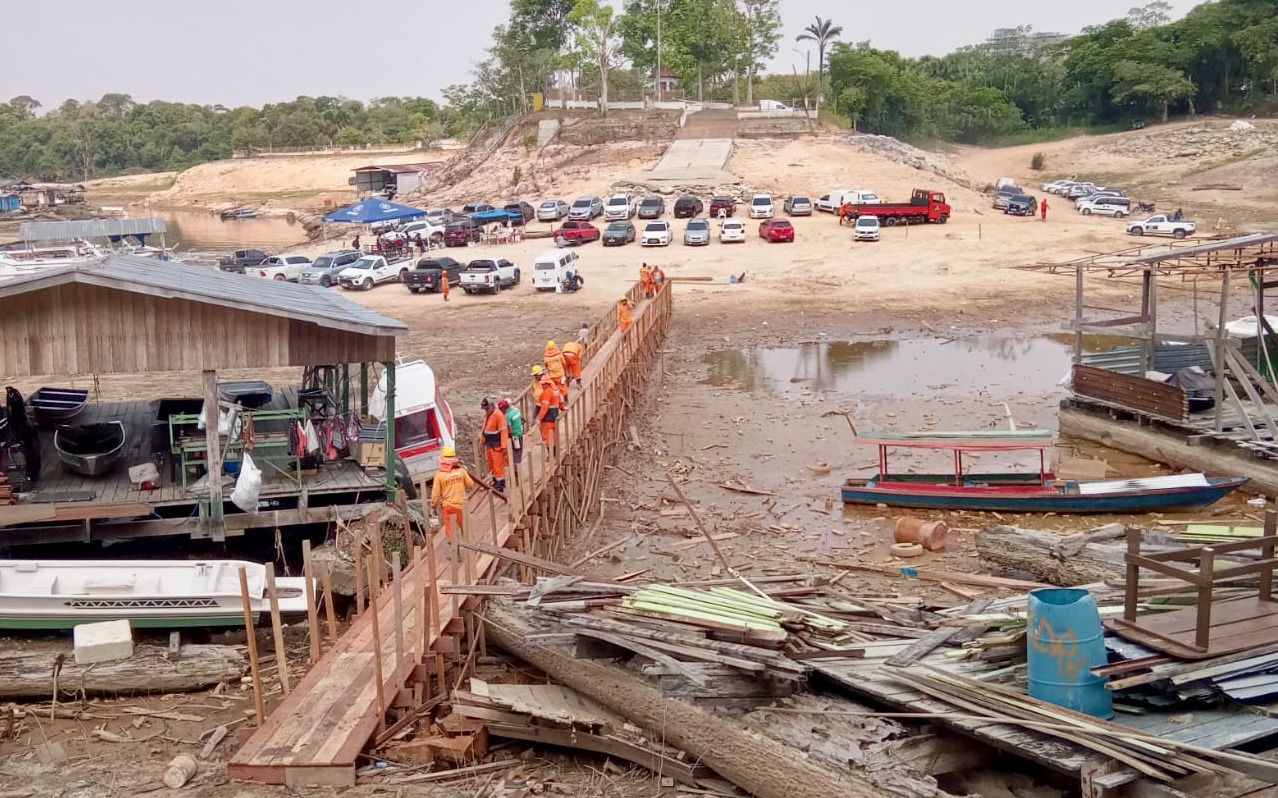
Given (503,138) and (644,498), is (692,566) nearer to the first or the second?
(644,498)

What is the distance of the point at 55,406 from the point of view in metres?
18.4

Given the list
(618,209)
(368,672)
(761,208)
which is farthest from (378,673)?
(618,209)

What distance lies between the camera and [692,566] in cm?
1647

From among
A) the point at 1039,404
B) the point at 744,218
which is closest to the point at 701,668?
the point at 1039,404

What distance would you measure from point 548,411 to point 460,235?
35445mm

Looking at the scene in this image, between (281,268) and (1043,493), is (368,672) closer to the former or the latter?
(1043,493)

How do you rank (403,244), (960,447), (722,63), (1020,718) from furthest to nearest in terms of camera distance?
1. (722,63)
2. (403,244)
3. (960,447)
4. (1020,718)

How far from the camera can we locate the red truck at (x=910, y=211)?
51.0 metres

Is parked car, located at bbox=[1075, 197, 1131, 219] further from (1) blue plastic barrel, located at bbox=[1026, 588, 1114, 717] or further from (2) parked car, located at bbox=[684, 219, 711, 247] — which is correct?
(1) blue plastic barrel, located at bbox=[1026, 588, 1114, 717]

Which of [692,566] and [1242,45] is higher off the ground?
[1242,45]

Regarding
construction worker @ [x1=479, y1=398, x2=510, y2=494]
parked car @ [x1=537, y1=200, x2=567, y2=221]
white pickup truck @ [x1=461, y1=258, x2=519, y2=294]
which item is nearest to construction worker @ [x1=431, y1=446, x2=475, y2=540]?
construction worker @ [x1=479, y1=398, x2=510, y2=494]

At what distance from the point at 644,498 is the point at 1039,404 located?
36.1 feet

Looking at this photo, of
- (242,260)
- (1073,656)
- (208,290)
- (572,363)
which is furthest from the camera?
(242,260)

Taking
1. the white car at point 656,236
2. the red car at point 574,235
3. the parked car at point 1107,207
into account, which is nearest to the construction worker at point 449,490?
the white car at point 656,236
